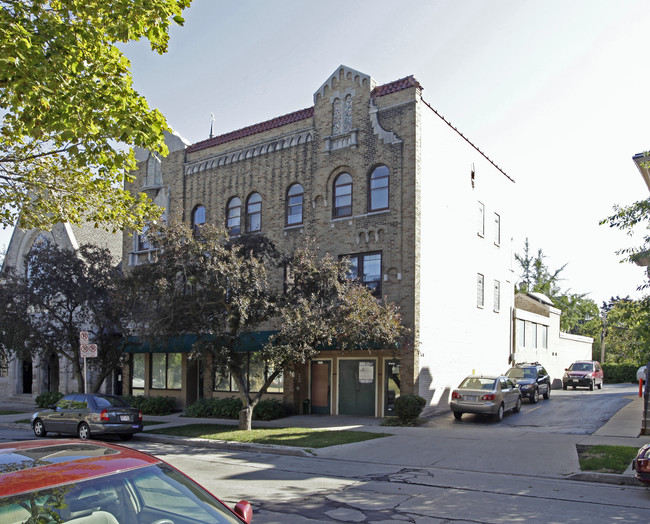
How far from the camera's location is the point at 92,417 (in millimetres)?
17766

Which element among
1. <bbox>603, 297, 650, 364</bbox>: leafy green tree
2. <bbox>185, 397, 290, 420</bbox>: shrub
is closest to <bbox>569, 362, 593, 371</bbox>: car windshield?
<bbox>185, 397, 290, 420</bbox>: shrub

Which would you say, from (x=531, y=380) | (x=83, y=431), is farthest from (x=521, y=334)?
(x=83, y=431)

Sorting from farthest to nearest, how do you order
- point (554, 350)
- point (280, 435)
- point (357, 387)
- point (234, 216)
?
point (554, 350)
point (234, 216)
point (357, 387)
point (280, 435)

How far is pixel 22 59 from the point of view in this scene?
8398 millimetres

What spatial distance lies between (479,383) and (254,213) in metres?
11.6

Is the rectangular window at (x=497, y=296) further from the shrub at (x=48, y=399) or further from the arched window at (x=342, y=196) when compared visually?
the shrub at (x=48, y=399)

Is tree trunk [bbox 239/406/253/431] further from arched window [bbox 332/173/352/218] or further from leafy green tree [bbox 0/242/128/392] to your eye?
arched window [bbox 332/173/352/218]

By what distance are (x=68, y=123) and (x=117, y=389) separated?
23431 mm

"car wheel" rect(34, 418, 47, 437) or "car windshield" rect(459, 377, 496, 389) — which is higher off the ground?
"car windshield" rect(459, 377, 496, 389)

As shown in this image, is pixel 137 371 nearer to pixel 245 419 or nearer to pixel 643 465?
pixel 245 419

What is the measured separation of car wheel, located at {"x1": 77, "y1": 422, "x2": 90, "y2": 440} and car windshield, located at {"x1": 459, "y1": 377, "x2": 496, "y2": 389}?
1226 centimetres

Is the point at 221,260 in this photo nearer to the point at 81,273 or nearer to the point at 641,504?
the point at 81,273

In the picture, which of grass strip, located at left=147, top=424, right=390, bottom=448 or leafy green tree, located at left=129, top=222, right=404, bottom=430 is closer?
grass strip, located at left=147, top=424, right=390, bottom=448

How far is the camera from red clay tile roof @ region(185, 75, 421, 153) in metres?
22.3
